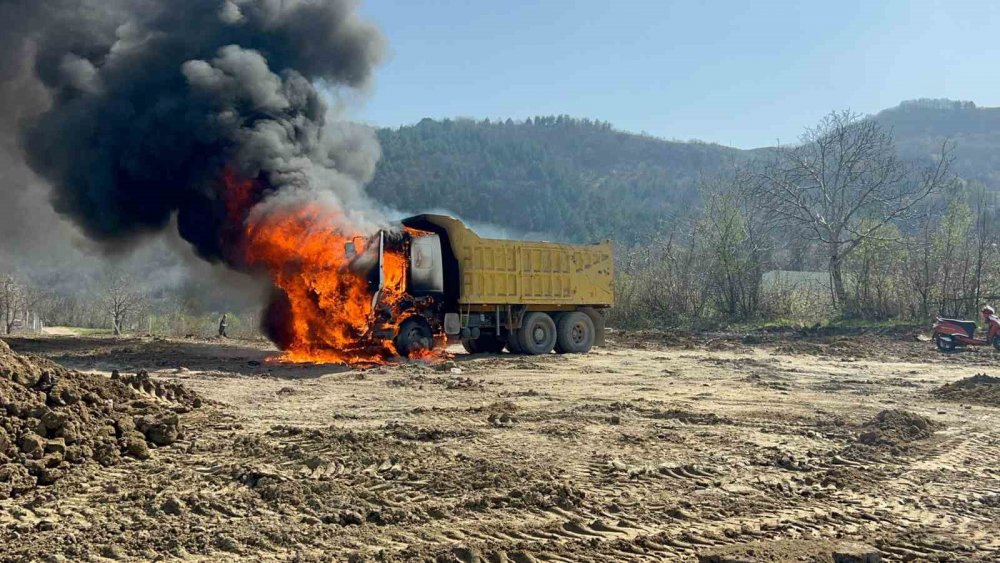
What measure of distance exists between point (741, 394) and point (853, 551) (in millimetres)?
6684

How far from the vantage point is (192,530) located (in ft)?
15.0

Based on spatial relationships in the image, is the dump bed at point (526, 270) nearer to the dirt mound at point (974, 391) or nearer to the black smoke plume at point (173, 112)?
the black smoke plume at point (173, 112)

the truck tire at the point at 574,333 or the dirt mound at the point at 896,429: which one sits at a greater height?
the truck tire at the point at 574,333

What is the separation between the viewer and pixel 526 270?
17188 millimetres

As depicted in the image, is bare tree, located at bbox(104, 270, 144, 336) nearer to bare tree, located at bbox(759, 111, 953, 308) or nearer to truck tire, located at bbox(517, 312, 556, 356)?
truck tire, located at bbox(517, 312, 556, 356)

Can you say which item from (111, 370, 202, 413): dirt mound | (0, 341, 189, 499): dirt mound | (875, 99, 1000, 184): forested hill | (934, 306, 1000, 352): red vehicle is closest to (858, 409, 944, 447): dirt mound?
(0, 341, 189, 499): dirt mound

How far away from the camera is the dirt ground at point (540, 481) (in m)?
4.45

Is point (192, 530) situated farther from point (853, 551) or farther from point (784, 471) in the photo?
point (784, 471)

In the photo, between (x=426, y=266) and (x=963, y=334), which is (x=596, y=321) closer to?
(x=426, y=266)

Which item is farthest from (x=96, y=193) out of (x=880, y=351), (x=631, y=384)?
(x=880, y=351)

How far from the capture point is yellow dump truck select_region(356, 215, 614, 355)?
15.4 metres

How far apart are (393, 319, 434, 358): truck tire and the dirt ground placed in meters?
3.76

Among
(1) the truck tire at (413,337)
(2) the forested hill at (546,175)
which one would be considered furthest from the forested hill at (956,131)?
(1) the truck tire at (413,337)

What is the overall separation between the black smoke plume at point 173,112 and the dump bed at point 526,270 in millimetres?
2496
